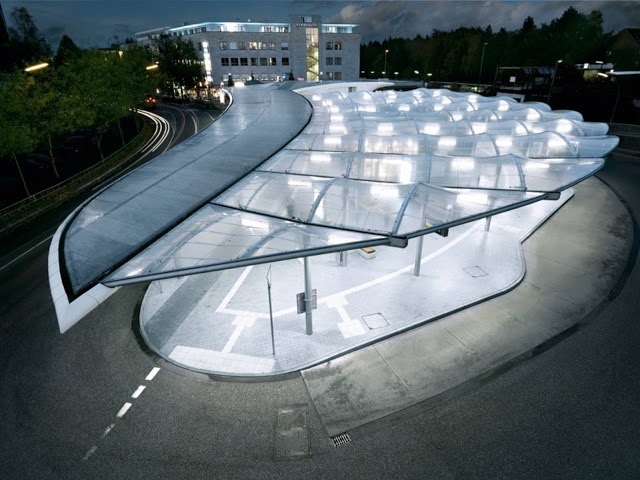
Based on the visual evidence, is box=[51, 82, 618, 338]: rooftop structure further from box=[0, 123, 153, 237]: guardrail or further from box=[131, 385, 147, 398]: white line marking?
box=[0, 123, 153, 237]: guardrail

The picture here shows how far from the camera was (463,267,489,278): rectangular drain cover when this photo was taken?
56.9 ft

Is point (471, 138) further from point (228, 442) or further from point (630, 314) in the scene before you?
point (228, 442)

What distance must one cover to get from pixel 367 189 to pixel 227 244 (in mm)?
6627

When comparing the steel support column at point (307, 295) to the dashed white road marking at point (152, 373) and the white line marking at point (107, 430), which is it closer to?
the dashed white road marking at point (152, 373)

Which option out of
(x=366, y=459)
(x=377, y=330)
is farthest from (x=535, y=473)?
(x=377, y=330)

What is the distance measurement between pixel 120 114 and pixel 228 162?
32583mm

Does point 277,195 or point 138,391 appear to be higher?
point 277,195

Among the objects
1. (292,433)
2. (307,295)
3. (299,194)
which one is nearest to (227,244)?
(307,295)

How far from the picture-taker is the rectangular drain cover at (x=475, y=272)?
56.9 ft

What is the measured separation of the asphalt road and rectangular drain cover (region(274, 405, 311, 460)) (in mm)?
175

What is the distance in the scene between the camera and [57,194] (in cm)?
2903

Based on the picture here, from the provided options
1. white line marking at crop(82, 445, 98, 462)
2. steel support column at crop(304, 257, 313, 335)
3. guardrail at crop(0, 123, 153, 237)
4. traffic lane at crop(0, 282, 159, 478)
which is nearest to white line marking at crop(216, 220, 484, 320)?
steel support column at crop(304, 257, 313, 335)

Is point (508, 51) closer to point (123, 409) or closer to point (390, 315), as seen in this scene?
point (390, 315)

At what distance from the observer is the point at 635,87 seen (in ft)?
167
